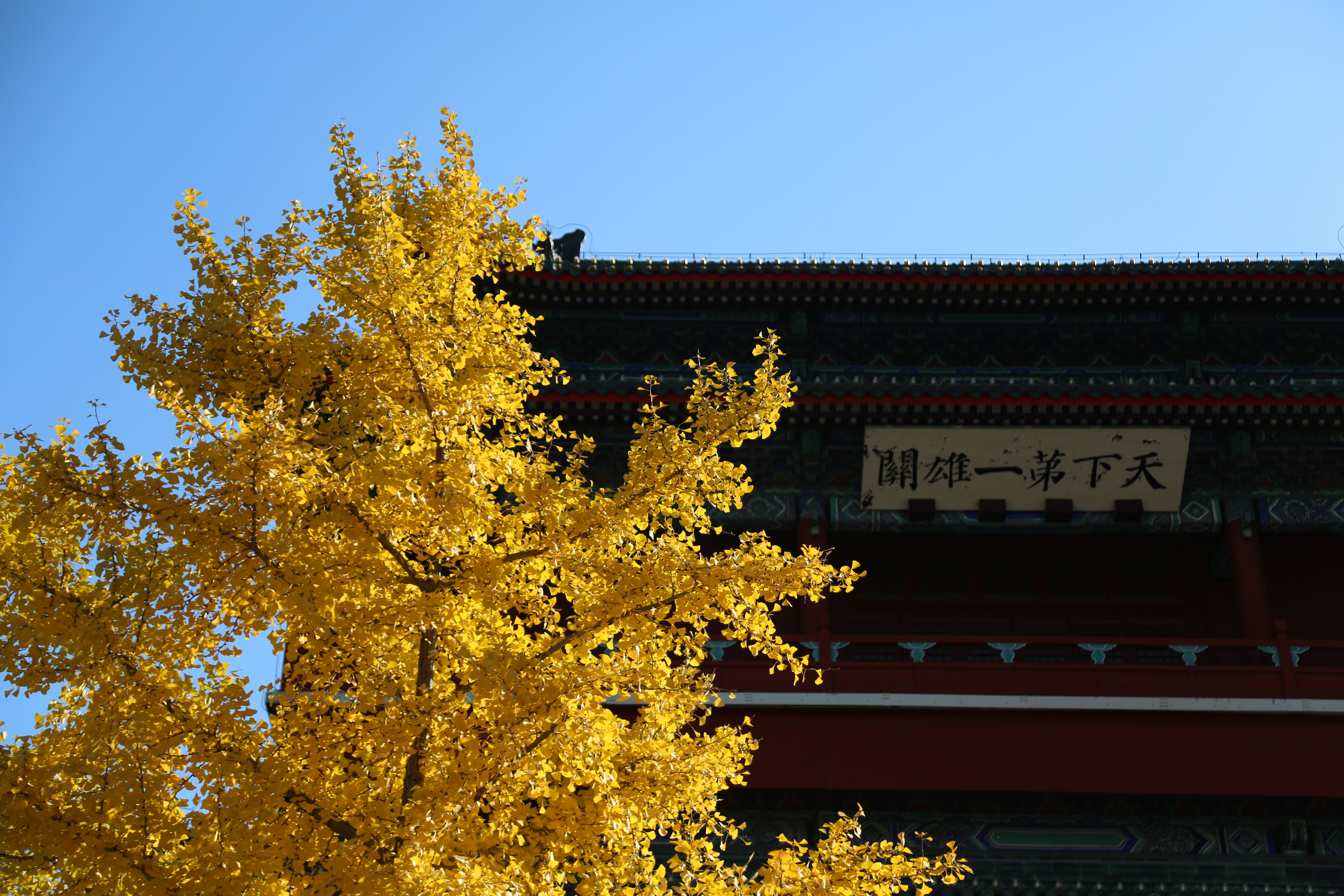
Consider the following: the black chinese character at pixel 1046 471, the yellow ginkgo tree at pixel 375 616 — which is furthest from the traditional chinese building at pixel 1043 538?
the yellow ginkgo tree at pixel 375 616

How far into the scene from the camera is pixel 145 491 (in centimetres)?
606

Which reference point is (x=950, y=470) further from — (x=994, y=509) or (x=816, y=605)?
(x=816, y=605)

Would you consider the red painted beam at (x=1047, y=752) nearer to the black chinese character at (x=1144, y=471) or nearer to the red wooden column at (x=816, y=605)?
the red wooden column at (x=816, y=605)

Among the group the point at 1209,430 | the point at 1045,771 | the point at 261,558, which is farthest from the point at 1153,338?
the point at 261,558

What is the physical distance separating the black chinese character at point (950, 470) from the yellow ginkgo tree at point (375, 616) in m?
7.48

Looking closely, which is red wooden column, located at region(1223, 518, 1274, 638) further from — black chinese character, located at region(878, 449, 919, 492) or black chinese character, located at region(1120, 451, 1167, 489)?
black chinese character, located at region(878, 449, 919, 492)

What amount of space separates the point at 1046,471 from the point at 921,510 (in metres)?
1.75

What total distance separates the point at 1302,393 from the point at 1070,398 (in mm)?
2961

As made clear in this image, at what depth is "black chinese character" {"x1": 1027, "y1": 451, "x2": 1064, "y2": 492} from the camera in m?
13.9

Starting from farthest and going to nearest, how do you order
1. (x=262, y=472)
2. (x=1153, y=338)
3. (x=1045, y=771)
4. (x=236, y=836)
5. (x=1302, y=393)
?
(x=1153, y=338) → (x=1302, y=393) → (x=1045, y=771) → (x=262, y=472) → (x=236, y=836)

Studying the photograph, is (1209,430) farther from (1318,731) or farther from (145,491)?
(145,491)

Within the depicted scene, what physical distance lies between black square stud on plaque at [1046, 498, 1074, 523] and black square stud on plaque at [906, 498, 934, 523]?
1.57 metres

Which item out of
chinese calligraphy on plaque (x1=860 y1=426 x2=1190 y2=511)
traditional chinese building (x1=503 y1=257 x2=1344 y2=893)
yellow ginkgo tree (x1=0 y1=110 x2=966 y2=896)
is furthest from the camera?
chinese calligraphy on plaque (x1=860 y1=426 x2=1190 y2=511)

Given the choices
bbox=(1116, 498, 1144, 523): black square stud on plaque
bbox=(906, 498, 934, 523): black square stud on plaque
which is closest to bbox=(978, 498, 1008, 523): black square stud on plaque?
bbox=(906, 498, 934, 523): black square stud on plaque
